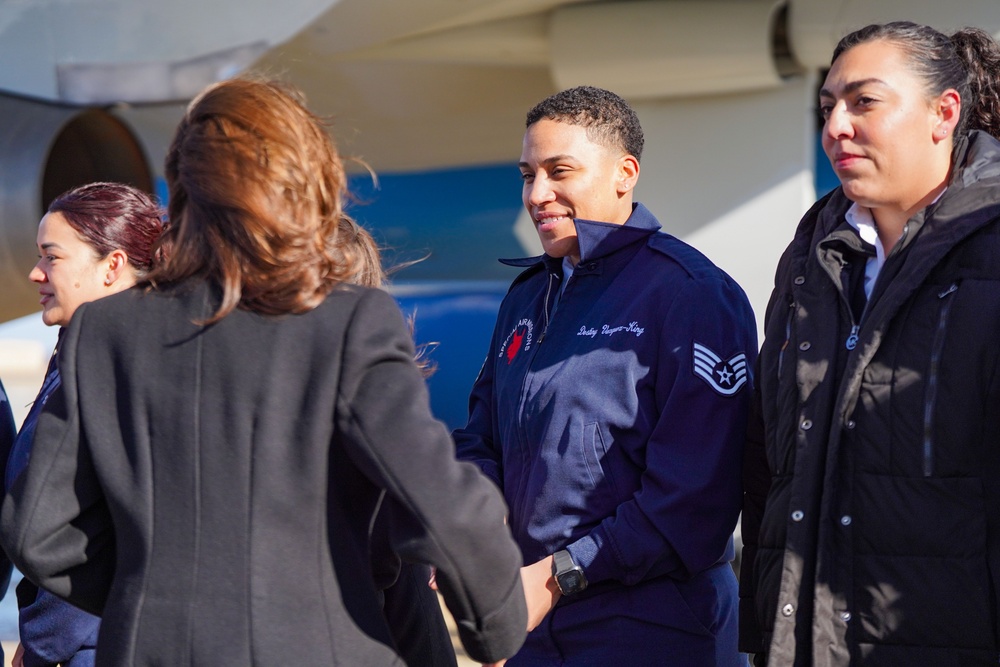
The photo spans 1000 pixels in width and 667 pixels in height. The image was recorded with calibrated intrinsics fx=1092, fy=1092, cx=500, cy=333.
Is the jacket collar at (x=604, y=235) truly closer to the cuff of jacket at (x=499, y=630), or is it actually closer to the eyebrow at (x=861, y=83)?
the eyebrow at (x=861, y=83)

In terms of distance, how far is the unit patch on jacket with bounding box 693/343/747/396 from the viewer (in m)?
2.10

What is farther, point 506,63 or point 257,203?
point 506,63

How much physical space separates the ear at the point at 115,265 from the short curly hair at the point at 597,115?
0.91 meters

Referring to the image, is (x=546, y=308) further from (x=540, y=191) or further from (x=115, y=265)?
(x=115, y=265)

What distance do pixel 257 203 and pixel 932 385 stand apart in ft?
3.54

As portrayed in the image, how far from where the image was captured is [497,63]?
589 cm

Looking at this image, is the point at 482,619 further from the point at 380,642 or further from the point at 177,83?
the point at 177,83

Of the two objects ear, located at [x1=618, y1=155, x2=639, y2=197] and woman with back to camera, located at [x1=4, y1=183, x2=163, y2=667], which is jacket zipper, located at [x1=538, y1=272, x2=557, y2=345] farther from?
woman with back to camera, located at [x1=4, y1=183, x2=163, y2=667]

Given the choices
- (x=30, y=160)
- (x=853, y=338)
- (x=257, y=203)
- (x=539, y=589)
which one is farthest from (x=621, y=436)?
(x=30, y=160)

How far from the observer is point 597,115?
2.36 m

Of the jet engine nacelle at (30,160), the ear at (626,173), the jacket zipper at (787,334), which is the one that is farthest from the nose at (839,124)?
the jet engine nacelle at (30,160)

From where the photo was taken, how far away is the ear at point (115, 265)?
2.22 metres

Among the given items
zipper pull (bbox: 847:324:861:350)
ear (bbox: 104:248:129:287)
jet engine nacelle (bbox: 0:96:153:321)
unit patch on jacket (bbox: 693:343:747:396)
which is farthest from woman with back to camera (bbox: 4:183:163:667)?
jet engine nacelle (bbox: 0:96:153:321)

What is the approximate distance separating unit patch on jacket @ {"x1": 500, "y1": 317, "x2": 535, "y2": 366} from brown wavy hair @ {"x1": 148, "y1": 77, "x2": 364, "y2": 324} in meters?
0.88
